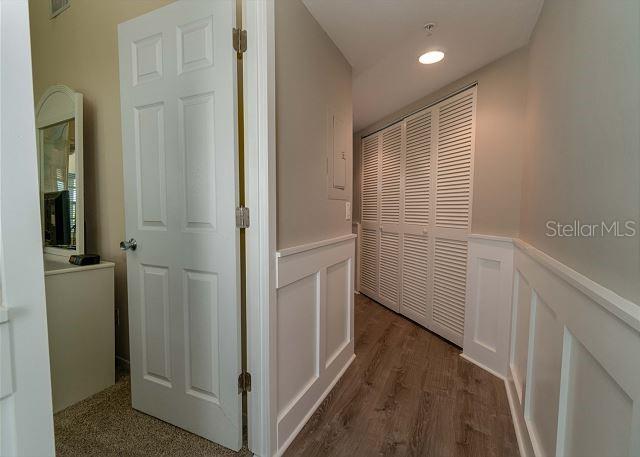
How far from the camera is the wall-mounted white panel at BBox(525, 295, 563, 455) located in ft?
3.24

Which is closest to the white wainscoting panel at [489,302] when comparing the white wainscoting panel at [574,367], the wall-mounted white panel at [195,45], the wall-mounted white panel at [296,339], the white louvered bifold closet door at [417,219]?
the white wainscoting panel at [574,367]

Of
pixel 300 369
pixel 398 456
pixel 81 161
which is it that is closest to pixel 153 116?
pixel 81 161

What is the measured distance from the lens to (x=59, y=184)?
6.26ft

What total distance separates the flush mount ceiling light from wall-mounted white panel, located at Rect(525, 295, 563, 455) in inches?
62.3

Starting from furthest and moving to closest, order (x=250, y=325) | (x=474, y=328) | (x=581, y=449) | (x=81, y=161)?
(x=474, y=328)
(x=81, y=161)
(x=250, y=325)
(x=581, y=449)

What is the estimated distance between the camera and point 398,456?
131 cm

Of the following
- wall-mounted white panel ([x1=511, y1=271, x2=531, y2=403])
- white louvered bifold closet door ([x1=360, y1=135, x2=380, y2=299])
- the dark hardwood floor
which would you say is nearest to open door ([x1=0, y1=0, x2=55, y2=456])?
the dark hardwood floor

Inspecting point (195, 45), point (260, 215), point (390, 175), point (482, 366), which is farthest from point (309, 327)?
point (390, 175)

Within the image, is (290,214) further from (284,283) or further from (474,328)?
(474,328)

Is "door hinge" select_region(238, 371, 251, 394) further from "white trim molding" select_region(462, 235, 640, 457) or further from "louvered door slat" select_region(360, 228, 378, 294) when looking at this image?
"louvered door slat" select_region(360, 228, 378, 294)

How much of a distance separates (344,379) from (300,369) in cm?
57

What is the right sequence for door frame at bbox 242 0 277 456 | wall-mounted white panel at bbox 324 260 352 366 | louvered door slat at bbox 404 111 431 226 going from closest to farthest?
door frame at bbox 242 0 277 456 → wall-mounted white panel at bbox 324 260 352 366 → louvered door slat at bbox 404 111 431 226

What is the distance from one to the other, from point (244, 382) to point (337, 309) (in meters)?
0.80

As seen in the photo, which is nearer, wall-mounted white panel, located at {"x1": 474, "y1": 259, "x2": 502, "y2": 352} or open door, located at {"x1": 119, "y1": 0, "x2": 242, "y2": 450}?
open door, located at {"x1": 119, "y1": 0, "x2": 242, "y2": 450}
